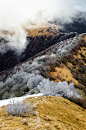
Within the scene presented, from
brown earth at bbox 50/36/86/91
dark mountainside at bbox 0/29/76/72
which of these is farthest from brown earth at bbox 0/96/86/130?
dark mountainside at bbox 0/29/76/72

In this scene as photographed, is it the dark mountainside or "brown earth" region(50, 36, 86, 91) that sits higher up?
the dark mountainside

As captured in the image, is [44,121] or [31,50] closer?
[44,121]

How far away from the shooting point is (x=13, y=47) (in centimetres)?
10244

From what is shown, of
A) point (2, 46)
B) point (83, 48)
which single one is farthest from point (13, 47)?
point (83, 48)

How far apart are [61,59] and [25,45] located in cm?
8939

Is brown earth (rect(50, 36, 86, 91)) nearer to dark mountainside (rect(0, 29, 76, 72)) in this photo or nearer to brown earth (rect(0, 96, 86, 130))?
brown earth (rect(0, 96, 86, 130))

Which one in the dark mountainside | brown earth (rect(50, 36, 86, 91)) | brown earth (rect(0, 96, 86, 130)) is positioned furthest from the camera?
the dark mountainside

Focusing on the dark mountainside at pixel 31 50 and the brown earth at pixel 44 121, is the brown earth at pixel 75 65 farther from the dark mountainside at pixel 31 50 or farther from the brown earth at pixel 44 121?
the dark mountainside at pixel 31 50

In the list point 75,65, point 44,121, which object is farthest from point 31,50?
point 44,121

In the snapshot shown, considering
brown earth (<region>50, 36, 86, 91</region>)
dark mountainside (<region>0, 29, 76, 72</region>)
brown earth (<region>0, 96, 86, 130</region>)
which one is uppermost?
dark mountainside (<region>0, 29, 76, 72</region>)

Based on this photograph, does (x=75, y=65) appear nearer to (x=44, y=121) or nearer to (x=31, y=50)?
(x=44, y=121)

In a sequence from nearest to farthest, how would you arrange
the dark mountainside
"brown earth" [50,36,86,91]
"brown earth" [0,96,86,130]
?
"brown earth" [0,96,86,130]
"brown earth" [50,36,86,91]
the dark mountainside

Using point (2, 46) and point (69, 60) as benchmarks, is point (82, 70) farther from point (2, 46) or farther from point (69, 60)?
point (2, 46)

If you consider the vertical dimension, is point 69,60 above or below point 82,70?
above
